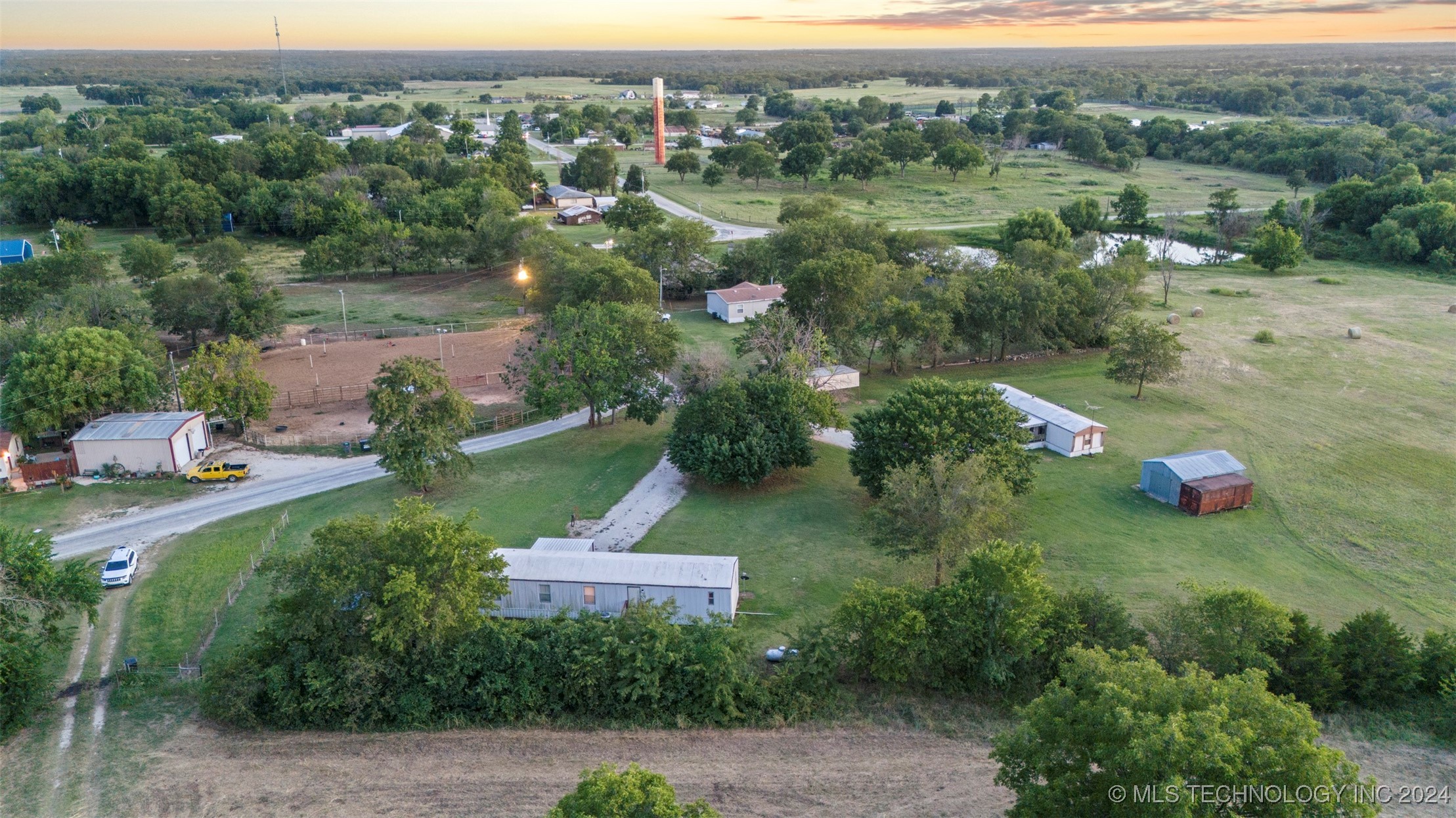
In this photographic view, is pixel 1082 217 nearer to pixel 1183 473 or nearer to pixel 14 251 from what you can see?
pixel 1183 473

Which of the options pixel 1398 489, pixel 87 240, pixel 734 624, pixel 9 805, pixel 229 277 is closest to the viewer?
pixel 9 805

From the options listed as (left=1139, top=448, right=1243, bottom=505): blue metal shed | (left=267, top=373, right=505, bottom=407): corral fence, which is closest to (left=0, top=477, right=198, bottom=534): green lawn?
(left=267, top=373, right=505, bottom=407): corral fence

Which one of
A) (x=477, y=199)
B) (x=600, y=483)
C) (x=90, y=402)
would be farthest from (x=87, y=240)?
(x=600, y=483)

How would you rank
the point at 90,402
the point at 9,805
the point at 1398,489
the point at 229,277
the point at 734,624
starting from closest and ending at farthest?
the point at 9,805
the point at 734,624
the point at 1398,489
the point at 90,402
the point at 229,277

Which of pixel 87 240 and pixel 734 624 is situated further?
pixel 87 240

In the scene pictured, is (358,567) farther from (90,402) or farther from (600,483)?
(90,402)

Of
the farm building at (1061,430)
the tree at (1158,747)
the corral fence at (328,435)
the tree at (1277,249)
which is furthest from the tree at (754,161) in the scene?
the tree at (1158,747)

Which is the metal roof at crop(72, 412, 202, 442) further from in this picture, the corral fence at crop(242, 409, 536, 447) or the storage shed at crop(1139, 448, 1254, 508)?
the storage shed at crop(1139, 448, 1254, 508)
